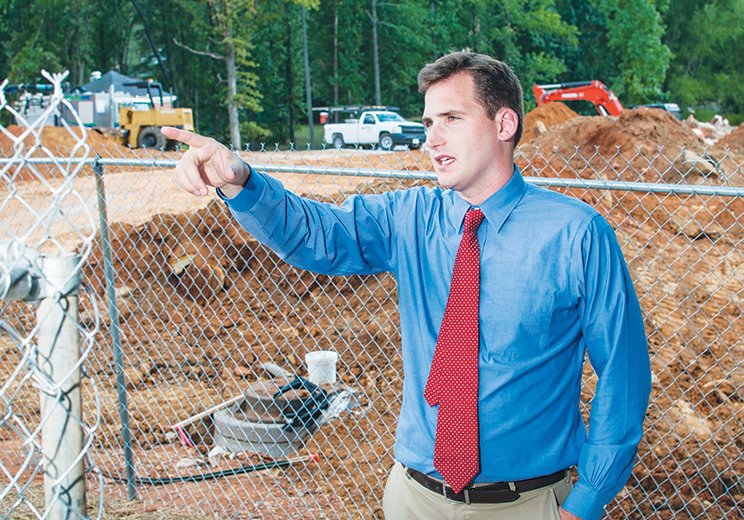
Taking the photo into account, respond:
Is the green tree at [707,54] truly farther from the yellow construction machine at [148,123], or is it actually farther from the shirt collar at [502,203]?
A: the shirt collar at [502,203]

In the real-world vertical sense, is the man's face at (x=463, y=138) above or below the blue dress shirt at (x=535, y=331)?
above

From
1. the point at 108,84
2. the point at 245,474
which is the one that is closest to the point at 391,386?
the point at 245,474

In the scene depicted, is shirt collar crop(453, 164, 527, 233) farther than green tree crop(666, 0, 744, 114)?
No

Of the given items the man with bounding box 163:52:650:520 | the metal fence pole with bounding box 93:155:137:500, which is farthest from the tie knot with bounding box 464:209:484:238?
the metal fence pole with bounding box 93:155:137:500

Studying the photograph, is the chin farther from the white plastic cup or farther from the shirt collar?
the white plastic cup

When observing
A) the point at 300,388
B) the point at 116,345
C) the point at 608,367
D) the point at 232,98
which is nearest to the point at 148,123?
the point at 232,98

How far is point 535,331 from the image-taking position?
99.3 inches

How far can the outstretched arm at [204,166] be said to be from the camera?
223cm

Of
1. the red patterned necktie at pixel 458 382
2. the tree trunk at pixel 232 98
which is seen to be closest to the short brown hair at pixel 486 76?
the red patterned necktie at pixel 458 382

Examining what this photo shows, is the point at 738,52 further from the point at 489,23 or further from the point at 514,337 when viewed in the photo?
the point at 514,337

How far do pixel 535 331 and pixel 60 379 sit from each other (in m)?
1.48

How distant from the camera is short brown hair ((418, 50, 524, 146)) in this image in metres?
2.63

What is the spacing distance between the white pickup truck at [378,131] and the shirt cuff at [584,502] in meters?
29.2

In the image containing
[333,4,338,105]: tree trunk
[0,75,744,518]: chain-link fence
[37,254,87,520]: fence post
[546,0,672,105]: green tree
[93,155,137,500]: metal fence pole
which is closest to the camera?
[37,254,87,520]: fence post
